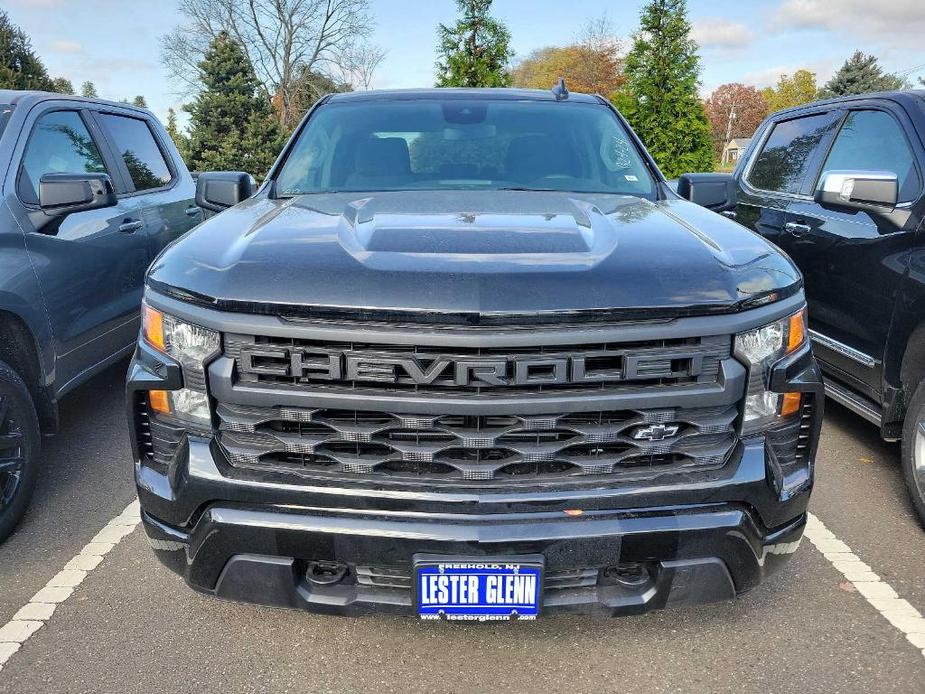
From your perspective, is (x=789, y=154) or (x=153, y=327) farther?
(x=789, y=154)

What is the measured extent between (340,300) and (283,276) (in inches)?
7.7

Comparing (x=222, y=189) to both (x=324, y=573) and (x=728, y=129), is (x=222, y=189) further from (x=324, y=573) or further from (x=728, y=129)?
(x=728, y=129)

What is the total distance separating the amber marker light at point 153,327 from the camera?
Answer: 2170 mm

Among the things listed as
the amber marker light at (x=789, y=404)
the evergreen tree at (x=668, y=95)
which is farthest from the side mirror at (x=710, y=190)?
the evergreen tree at (x=668, y=95)

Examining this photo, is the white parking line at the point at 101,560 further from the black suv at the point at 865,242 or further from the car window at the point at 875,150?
the car window at the point at 875,150

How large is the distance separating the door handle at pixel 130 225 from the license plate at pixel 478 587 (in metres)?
3.47

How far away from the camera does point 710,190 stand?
3484 mm

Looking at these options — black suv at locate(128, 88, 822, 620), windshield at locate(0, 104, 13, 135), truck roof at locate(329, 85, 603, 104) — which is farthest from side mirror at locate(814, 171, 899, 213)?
windshield at locate(0, 104, 13, 135)

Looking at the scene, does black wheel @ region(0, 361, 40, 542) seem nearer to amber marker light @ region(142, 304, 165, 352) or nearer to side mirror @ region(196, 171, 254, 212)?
side mirror @ region(196, 171, 254, 212)

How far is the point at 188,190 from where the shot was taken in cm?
595

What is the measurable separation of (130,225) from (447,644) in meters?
3.43

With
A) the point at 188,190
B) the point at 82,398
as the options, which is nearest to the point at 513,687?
the point at 82,398

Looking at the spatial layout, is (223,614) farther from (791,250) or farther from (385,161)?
(791,250)

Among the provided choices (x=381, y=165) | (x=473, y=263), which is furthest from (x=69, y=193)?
(x=473, y=263)
